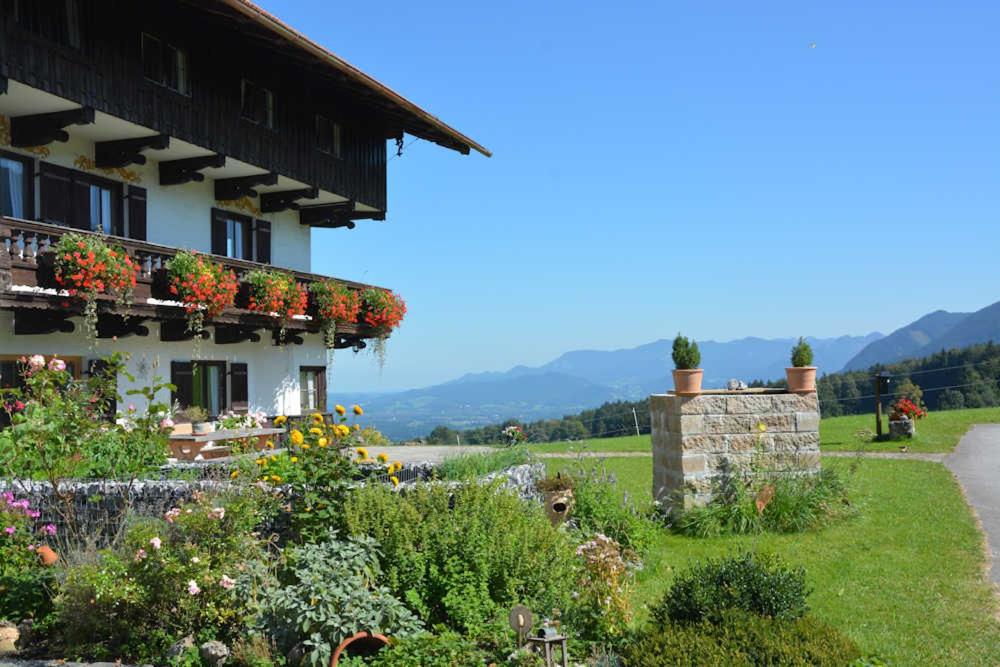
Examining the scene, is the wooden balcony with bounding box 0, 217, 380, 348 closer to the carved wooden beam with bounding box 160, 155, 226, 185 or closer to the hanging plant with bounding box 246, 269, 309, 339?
the hanging plant with bounding box 246, 269, 309, 339

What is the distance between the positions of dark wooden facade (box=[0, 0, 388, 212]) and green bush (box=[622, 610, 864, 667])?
1183cm

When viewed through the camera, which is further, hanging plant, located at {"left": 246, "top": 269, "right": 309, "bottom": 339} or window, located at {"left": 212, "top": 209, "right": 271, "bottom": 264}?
window, located at {"left": 212, "top": 209, "right": 271, "bottom": 264}

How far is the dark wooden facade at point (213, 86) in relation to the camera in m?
13.5

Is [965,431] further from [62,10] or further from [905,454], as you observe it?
[62,10]

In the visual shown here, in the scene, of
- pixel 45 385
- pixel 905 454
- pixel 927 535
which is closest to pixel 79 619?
pixel 45 385

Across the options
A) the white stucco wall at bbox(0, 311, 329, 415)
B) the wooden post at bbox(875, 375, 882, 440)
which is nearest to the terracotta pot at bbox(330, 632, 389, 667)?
the white stucco wall at bbox(0, 311, 329, 415)

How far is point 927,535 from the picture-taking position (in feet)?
35.1

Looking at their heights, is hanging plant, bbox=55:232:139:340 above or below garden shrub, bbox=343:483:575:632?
above

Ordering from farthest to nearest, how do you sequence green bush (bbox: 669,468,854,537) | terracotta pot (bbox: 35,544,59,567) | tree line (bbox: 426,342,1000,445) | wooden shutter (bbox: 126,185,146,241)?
tree line (bbox: 426,342,1000,445), wooden shutter (bbox: 126,185,146,241), green bush (bbox: 669,468,854,537), terracotta pot (bbox: 35,544,59,567)

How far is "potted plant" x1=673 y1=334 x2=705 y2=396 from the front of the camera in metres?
11.2

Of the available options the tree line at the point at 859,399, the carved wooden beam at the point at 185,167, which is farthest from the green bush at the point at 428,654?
→ the tree line at the point at 859,399

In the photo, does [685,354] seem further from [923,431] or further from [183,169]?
[923,431]

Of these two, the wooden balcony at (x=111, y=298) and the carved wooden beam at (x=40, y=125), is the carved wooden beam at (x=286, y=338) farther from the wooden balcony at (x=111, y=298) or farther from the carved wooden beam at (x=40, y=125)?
the carved wooden beam at (x=40, y=125)

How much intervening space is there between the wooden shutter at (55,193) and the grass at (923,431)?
17.1 m
